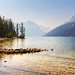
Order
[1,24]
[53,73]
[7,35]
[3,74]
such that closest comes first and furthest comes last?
[3,74]
[53,73]
[1,24]
[7,35]

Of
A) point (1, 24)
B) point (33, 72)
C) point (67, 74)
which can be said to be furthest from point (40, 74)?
point (1, 24)

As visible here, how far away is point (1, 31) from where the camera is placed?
17325 cm

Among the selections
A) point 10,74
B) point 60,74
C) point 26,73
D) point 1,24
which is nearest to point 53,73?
point 60,74

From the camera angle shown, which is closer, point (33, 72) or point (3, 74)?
point (3, 74)

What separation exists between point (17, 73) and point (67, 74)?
6.49m

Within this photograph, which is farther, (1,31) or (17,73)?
(1,31)

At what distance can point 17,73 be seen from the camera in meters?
28.6

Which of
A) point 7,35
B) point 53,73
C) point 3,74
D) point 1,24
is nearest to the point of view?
point 3,74

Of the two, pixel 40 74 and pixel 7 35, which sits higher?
pixel 7 35

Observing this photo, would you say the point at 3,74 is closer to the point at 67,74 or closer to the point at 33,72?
the point at 33,72

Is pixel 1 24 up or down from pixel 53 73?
up

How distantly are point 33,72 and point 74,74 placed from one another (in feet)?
17.7

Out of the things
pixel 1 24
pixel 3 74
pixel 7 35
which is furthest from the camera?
pixel 7 35

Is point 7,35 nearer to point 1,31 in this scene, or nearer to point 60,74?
point 1,31
